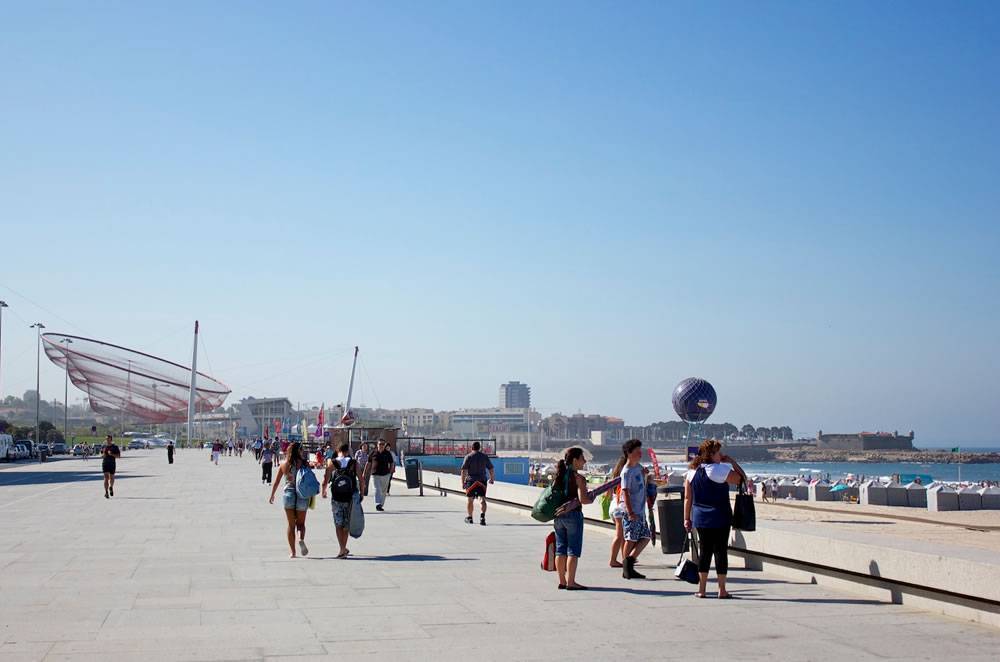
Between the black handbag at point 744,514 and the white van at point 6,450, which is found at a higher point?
the black handbag at point 744,514

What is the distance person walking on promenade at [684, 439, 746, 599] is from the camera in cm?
961

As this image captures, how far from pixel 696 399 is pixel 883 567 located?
47.4 m

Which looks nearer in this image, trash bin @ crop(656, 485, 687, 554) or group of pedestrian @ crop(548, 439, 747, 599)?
group of pedestrian @ crop(548, 439, 747, 599)

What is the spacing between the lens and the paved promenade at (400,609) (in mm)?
7344

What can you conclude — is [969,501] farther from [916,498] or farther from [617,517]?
[617,517]

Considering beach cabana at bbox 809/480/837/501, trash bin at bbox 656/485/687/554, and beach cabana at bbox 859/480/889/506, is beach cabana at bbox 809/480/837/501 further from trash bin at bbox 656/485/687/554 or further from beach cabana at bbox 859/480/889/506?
trash bin at bbox 656/485/687/554

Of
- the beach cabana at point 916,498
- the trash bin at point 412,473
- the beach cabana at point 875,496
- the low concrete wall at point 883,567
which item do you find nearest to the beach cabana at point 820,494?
the beach cabana at point 875,496

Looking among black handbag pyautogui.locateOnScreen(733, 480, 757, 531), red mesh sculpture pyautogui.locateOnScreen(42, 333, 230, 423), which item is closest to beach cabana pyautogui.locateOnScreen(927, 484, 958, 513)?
black handbag pyautogui.locateOnScreen(733, 480, 757, 531)

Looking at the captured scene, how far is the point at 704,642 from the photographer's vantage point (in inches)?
300

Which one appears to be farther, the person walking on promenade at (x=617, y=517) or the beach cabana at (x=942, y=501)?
the beach cabana at (x=942, y=501)

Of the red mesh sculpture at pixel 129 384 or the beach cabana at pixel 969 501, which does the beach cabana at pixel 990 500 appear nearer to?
the beach cabana at pixel 969 501

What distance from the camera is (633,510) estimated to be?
11055 mm

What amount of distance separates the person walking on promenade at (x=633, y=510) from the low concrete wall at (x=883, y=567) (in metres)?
1.53

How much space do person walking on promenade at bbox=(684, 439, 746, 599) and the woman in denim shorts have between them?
113 centimetres
